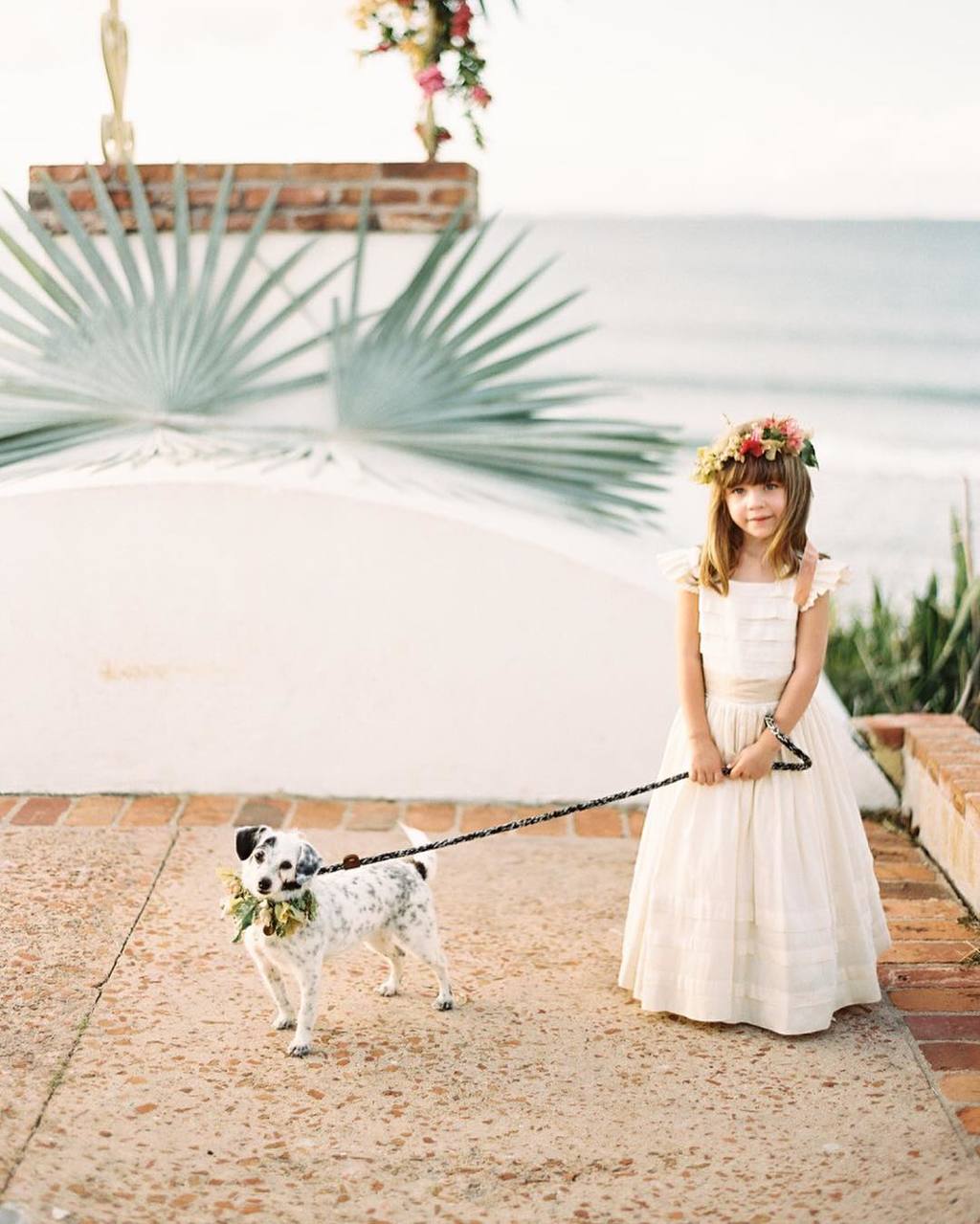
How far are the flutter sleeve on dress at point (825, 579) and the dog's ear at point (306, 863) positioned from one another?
1.34 meters

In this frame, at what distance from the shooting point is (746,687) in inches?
148

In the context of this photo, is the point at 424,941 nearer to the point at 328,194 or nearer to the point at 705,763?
the point at 705,763

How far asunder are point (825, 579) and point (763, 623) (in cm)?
19

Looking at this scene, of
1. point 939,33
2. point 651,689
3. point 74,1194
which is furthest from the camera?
point 939,33

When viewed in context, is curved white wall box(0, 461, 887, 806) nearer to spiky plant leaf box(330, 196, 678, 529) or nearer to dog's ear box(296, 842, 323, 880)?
spiky plant leaf box(330, 196, 678, 529)

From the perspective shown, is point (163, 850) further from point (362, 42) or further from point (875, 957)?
point (362, 42)

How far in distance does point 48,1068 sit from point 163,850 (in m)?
1.46

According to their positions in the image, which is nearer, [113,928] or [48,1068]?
[48,1068]

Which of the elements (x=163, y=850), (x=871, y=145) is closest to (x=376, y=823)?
(x=163, y=850)

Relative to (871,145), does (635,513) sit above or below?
below

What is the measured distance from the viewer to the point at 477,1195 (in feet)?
9.75

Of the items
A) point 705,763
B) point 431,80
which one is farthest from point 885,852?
point 431,80

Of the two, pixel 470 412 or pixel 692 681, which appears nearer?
pixel 692 681

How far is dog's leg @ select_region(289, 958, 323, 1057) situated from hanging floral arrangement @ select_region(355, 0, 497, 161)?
12.0ft
